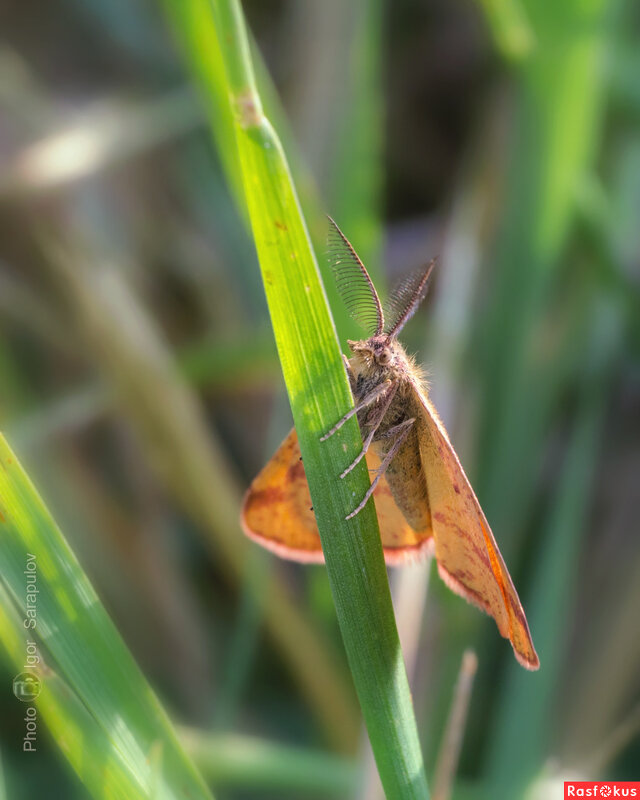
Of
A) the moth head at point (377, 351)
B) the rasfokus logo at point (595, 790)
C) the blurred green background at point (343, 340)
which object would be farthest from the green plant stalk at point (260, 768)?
the moth head at point (377, 351)

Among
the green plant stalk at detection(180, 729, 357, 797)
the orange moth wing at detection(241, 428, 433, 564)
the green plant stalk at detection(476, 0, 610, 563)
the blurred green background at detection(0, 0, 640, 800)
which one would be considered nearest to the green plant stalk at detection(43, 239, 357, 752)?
the blurred green background at detection(0, 0, 640, 800)

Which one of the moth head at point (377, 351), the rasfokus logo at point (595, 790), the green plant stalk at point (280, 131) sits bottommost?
the rasfokus logo at point (595, 790)

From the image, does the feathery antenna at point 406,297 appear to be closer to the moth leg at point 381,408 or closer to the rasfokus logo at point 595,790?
the moth leg at point 381,408

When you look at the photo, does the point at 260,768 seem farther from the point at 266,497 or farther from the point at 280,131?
the point at 280,131

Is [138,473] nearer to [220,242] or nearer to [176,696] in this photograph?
[176,696]

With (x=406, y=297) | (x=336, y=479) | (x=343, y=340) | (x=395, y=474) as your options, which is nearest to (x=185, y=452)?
(x=343, y=340)

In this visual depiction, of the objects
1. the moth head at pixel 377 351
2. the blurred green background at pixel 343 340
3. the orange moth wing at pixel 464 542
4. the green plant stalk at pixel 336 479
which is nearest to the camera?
the green plant stalk at pixel 336 479

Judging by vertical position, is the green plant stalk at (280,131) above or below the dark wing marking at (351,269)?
above
